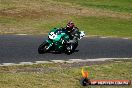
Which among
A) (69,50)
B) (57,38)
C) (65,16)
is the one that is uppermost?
(57,38)

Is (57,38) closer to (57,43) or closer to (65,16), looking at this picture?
(57,43)

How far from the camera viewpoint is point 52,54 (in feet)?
63.5

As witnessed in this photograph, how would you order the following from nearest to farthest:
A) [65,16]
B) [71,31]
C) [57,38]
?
[57,38], [71,31], [65,16]

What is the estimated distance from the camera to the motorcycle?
19391mm

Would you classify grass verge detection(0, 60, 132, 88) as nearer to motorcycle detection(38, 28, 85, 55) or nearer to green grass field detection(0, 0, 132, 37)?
motorcycle detection(38, 28, 85, 55)

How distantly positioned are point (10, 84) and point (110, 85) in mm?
3527

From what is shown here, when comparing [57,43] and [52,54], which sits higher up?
[57,43]

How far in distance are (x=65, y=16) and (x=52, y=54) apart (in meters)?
17.7

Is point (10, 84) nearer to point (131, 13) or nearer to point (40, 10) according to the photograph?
point (40, 10)

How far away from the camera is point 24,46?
20.7 m

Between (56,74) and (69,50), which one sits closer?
(56,74)

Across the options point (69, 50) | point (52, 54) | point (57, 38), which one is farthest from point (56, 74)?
point (69, 50)

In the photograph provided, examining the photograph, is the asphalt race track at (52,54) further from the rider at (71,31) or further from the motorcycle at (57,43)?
the rider at (71,31)

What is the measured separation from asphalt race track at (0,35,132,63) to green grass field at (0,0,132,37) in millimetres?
3183
